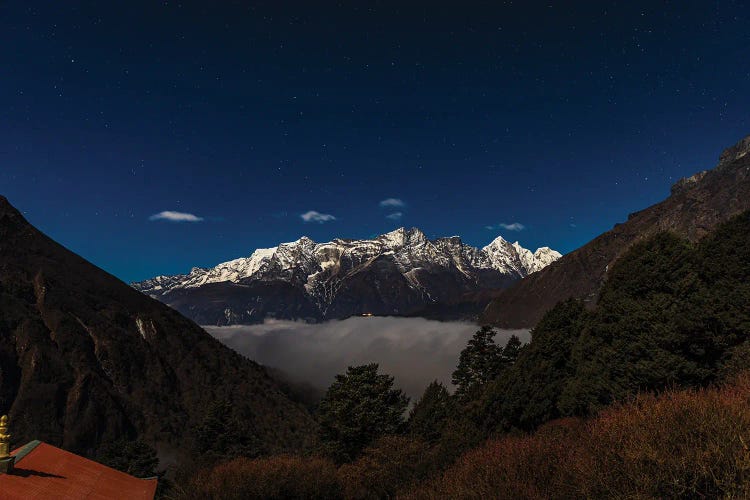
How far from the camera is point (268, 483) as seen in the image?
1165 inches

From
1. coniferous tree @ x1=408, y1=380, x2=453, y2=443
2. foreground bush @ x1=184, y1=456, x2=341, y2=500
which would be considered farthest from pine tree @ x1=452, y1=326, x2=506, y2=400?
foreground bush @ x1=184, y1=456, x2=341, y2=500

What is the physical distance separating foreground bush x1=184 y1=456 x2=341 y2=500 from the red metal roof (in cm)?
398

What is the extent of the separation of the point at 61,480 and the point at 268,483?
41.0ft

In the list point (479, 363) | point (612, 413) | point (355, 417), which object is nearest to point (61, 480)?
point (612, 413)

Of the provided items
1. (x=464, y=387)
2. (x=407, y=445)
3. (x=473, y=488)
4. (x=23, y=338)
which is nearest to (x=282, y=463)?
(x=407, y=445)

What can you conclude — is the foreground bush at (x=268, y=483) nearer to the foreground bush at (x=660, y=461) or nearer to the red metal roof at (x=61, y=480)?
the red metal roof at (x=61, y=480)

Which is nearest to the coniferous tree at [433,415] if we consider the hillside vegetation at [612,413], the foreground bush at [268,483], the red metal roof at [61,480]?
the hillside vegetation at [612,413]

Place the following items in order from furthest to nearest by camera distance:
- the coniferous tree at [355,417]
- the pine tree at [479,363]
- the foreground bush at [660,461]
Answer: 1. the pine tree at [479,363]
2. the coniferous tree at [355,417]
3. the foreground bush at [660,461]

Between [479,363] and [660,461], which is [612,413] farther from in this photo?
[479,363]

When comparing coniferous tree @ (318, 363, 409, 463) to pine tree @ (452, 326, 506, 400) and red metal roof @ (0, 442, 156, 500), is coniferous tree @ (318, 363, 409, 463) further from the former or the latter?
red metal roof @ (0, 442, 156, 500)

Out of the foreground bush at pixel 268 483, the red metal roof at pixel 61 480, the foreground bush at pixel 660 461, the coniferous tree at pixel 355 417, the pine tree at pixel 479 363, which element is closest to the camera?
the foreground bush at pixel 660 461

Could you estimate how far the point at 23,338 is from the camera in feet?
642

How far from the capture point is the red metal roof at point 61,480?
63.0 ft

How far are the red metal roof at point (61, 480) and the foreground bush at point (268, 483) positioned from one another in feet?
13.1
